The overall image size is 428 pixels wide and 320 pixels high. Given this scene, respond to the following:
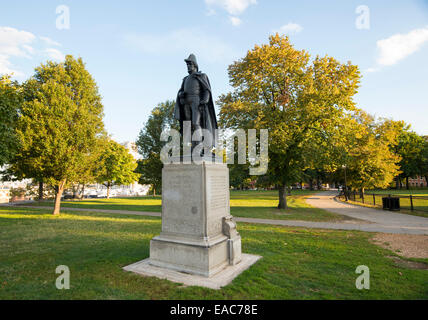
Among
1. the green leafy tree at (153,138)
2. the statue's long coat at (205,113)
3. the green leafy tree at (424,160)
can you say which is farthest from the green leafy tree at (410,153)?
the statue's long coat at (205,113)

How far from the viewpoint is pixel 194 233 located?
538 cm

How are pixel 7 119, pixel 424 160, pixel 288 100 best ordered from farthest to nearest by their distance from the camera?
1. pixel 424 160
2. pixel 288 100
3. pixel 7 119

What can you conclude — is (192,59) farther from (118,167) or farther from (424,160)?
(424,160)

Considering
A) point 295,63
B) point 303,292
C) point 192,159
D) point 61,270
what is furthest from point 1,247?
point 295,63

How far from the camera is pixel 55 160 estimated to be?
14.6 m

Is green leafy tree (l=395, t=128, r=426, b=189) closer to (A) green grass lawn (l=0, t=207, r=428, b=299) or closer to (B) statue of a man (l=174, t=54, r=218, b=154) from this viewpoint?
(A) green grass lawn (l=0, t=207, r=428, b=299)

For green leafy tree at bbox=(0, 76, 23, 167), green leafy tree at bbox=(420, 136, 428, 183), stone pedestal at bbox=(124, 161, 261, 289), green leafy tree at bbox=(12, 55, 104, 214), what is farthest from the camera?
green leafy tree at bbox=(420, 136, 428, 183)

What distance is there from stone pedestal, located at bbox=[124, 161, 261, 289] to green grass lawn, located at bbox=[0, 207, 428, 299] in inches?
20.7

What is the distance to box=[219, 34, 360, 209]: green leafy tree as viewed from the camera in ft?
53.8

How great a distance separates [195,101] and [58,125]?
12.7 m

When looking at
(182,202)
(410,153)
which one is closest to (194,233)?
(182,202)

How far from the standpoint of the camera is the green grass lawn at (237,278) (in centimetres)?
424

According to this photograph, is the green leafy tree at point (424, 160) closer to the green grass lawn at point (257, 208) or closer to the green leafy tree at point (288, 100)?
the green grass lawn at point (257, 208)

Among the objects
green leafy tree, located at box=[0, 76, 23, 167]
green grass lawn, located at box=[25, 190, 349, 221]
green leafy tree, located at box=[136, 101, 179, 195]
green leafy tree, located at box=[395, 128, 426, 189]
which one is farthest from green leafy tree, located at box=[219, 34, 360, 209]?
green leafy tree, located at box=[395, 128, 426, 189]
